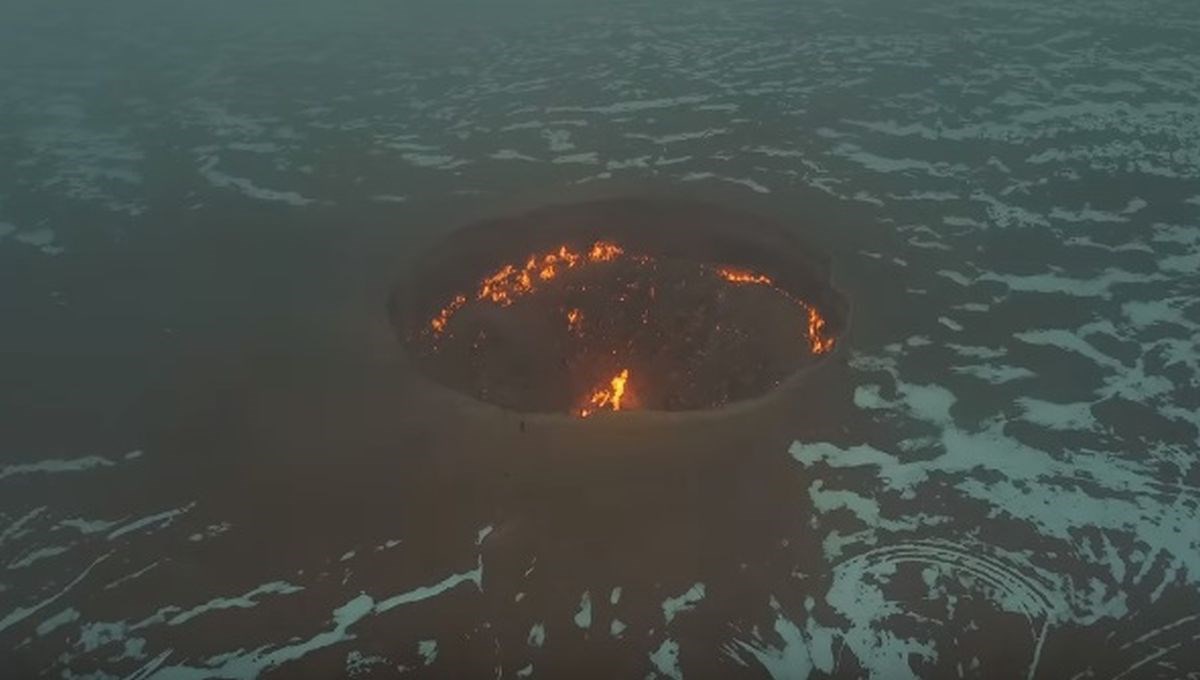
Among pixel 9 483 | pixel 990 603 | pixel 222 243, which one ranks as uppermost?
pixel 222 243

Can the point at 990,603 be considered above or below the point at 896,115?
below

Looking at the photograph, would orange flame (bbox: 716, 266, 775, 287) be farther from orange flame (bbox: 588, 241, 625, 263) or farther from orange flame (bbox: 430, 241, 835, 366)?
orange flame (bbox: 588, 241, 625, 263)

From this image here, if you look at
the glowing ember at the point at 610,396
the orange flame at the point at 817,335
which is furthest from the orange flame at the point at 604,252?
the orange flame at the point at 817,335

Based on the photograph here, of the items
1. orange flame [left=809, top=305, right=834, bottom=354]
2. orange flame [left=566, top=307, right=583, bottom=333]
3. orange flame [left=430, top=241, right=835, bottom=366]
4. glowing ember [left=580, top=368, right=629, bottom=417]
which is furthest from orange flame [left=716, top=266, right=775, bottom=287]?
glowing ember [left=580, top=368, right=629, bottom=417]

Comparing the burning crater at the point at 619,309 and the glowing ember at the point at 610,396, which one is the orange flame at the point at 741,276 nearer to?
the burning crater at the point at 619,309

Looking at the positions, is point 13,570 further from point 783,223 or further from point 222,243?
point 783,223

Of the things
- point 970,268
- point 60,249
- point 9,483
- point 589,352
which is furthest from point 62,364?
point 970,268
